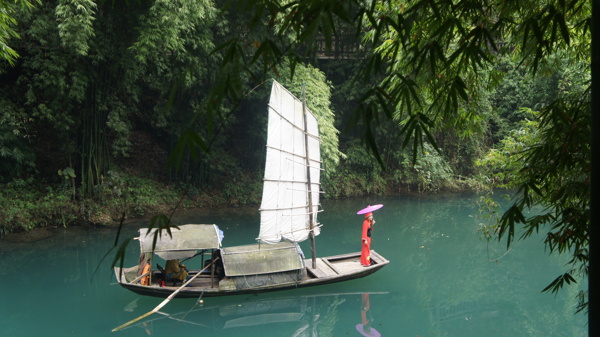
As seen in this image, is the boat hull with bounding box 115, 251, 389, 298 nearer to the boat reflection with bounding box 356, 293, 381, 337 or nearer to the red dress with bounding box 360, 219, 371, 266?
the red dress with bounding box 360, 219, 371, 266

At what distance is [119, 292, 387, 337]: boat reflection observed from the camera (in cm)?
452

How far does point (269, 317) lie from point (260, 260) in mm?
559

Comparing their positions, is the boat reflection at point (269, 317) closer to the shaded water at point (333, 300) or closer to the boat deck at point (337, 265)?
the shaded water at point (333, 300)

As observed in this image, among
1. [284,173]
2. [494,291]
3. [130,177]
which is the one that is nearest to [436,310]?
[494,291]

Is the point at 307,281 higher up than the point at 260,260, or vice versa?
the point at 260,260

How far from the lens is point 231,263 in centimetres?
491

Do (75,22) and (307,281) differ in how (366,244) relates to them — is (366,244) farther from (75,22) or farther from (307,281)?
(75,22)

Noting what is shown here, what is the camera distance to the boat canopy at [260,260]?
16.0 ft

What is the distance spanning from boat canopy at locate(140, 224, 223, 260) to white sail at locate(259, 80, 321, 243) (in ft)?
1.87

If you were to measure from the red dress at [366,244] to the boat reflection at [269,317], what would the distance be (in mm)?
406

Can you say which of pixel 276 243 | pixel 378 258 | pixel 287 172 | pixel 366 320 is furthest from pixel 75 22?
pixel 366 320

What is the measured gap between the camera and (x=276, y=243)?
17.5 ft

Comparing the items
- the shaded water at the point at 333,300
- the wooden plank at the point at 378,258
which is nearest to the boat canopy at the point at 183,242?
the shaded water at the point at 333,300

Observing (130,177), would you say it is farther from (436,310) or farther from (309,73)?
(436,310)
